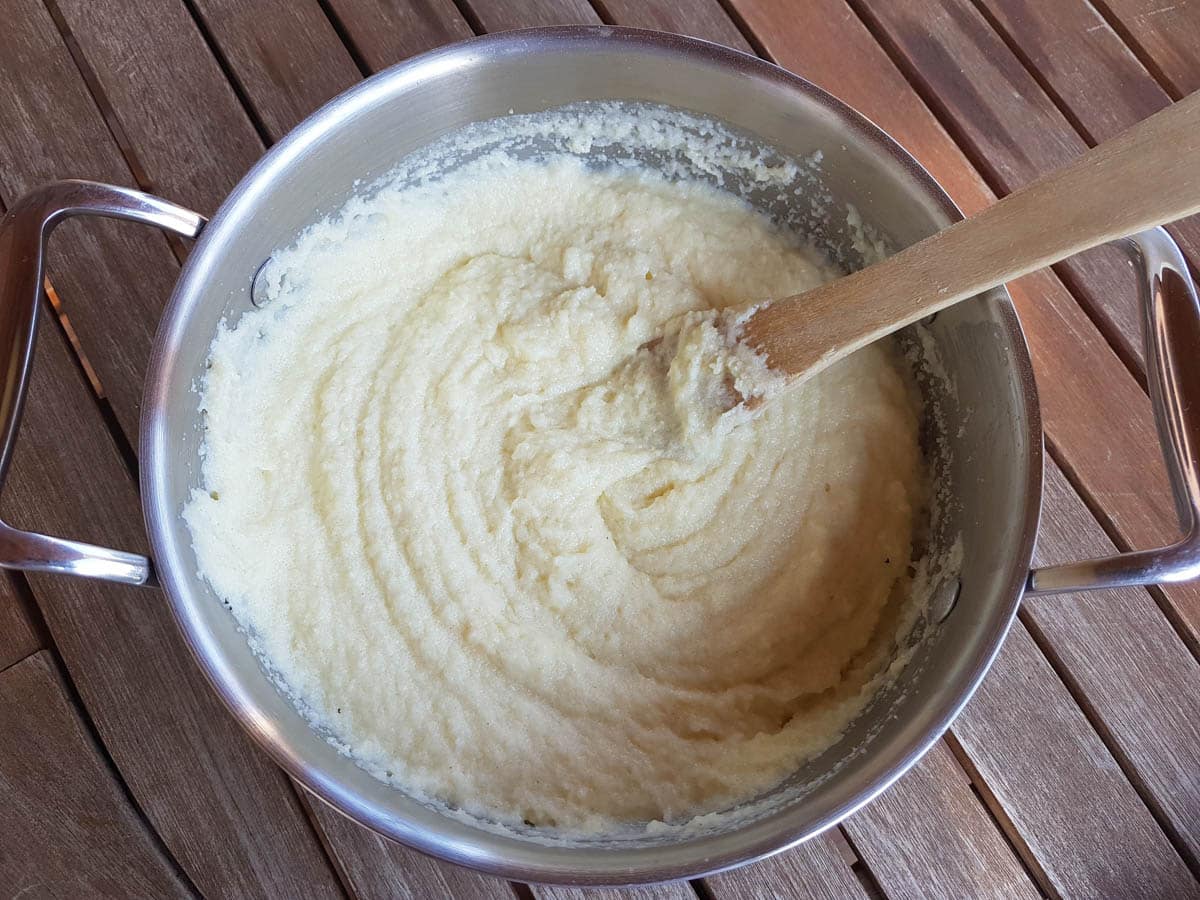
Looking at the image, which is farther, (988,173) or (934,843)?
(988,173)

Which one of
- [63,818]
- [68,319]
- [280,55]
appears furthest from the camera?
[280,55]

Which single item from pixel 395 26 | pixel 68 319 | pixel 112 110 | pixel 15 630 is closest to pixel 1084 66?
pixel 395 26

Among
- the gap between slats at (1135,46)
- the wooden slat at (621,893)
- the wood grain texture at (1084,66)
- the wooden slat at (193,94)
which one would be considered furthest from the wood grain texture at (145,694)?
the gap between slats at (1135,46)

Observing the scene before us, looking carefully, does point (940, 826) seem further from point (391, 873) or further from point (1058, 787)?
point (391, 873)

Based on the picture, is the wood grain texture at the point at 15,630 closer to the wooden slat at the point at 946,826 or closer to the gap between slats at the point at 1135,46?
the wooden slat at the point at 946,826

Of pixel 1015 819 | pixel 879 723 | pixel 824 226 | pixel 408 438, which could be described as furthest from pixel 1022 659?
pixel 408 438

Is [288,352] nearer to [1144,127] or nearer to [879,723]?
[879,723]

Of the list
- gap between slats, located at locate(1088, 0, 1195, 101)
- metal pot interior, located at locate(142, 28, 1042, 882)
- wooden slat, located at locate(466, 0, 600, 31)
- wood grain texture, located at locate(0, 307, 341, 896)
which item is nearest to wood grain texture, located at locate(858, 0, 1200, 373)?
gap between slats, located at locate(1088, 0, 1195, 101)
